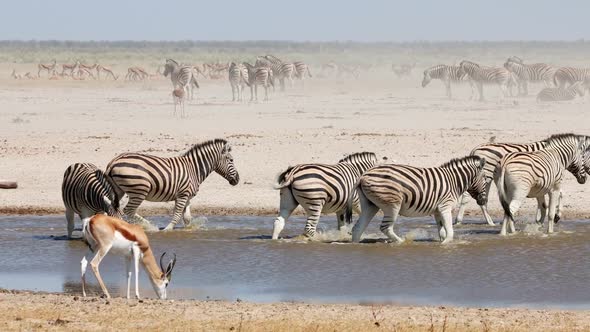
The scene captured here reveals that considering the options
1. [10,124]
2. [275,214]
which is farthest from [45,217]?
[10,124]

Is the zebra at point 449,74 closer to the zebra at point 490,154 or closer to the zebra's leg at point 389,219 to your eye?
the zebra at point 490,154

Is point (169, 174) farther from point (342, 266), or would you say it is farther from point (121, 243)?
point (121, 243)

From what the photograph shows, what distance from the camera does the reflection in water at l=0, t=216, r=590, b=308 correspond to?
10.1m

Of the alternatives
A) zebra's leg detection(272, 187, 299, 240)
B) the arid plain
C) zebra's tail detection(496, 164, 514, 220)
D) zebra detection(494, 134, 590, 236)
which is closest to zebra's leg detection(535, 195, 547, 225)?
zebra detection(494, 134, 590, 236)

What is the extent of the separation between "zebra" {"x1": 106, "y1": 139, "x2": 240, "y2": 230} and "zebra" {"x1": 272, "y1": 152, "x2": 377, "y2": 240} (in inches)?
55.8

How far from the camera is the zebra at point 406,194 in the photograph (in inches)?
479

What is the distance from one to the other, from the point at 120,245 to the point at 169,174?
4218 mm

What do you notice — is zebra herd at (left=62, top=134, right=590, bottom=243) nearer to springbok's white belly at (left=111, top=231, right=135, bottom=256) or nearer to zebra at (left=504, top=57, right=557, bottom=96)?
springbok's white belly at (left=111, top=231, right=135, bottom=256)

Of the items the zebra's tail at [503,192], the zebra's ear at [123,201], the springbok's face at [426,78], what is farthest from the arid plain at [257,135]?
the springbok's face at [426,78]

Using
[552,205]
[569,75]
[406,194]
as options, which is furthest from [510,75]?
[406,194]

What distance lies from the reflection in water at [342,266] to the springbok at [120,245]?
53cm

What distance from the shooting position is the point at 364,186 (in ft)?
39.9

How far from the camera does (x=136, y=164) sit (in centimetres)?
1333

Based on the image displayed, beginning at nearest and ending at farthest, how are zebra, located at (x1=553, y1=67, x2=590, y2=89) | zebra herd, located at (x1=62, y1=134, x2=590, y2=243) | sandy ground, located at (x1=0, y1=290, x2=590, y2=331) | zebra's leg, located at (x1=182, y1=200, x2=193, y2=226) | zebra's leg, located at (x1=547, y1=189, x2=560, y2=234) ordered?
sandy ground, located at (x1=0, y1=290, x2=590, y2=331)
zebra herd, located at (x1=62, y1=134, x2=590, y2=243)
zebra's leg, located at (x1=547, y1=189, x2=560, y2=234)
zebra's leg, located at (x1=182, y1=200, x2=193, y2=226)
zebra, located at (x1=553, y1=67, x2=590, y2=89)
